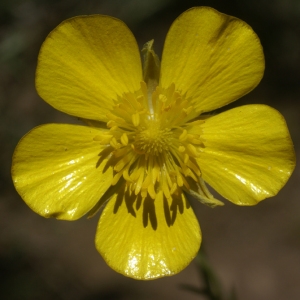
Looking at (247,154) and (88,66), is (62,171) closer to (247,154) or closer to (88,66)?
(88,66)

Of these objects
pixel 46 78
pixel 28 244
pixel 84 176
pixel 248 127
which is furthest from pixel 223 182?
pixel 28 244

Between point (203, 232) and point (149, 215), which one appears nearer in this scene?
point (149, 215)

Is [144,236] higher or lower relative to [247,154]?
lower

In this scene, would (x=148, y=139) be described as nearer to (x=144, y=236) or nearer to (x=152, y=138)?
(x=152, y=138)

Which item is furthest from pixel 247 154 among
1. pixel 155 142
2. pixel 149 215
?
pixel 149 215

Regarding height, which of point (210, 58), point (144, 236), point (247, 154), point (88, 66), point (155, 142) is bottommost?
point (144, 236)

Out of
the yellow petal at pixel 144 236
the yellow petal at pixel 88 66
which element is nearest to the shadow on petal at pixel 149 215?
the yellow petal at pixel 144 236

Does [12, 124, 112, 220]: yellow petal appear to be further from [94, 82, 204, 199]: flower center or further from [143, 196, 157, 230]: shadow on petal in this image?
[143, 196, 157, 230]: shadow on petal
